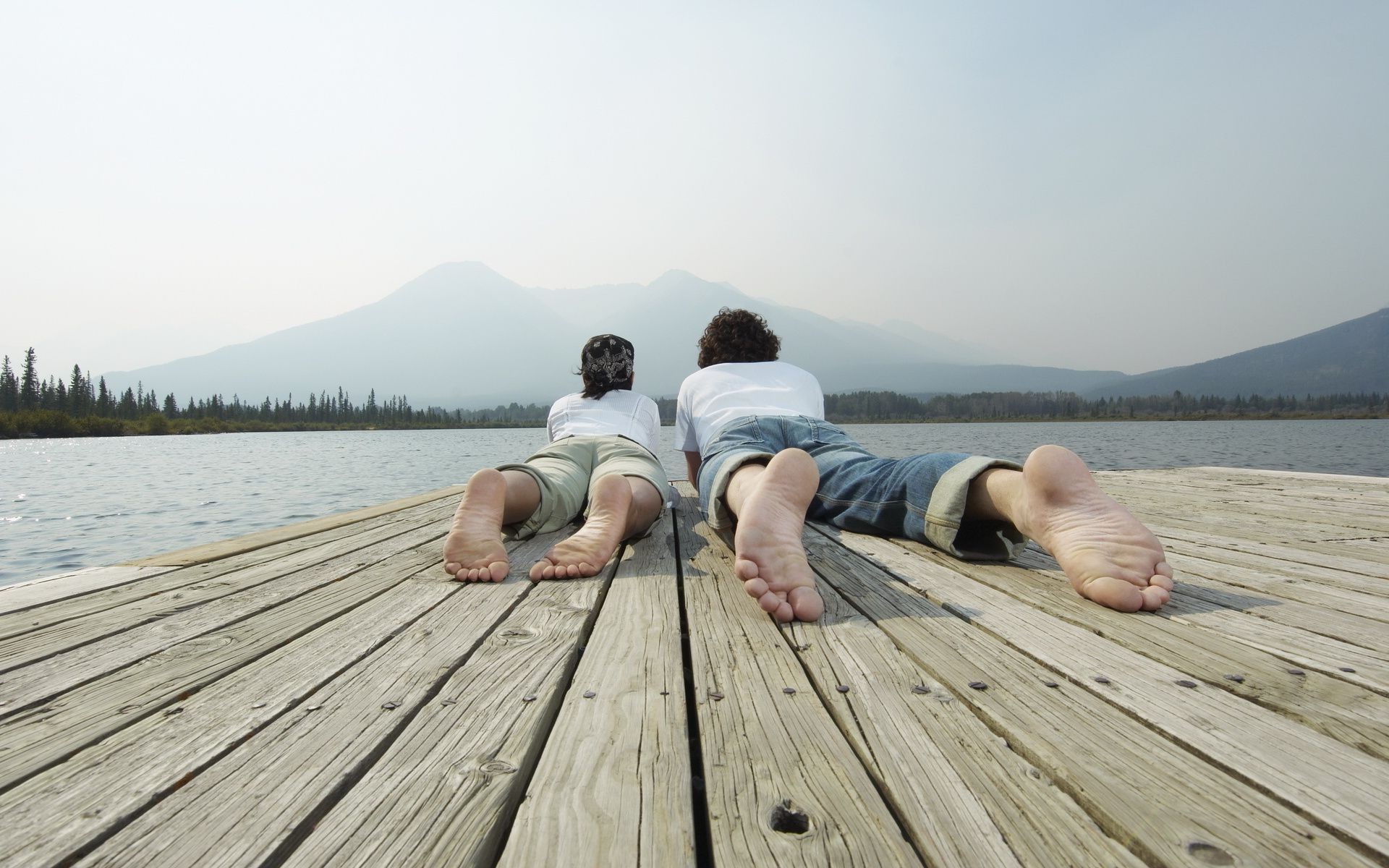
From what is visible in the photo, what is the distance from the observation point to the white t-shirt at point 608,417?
339 centimetres

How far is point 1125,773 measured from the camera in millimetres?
898

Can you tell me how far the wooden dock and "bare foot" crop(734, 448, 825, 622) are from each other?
0.25 feet

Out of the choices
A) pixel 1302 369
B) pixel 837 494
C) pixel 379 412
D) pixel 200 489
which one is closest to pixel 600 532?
pixel 837 494

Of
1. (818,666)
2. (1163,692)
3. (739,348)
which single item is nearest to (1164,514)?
(739,348)

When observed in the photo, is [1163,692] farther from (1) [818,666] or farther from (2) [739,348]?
(2) [739,348]

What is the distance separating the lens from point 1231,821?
78cm

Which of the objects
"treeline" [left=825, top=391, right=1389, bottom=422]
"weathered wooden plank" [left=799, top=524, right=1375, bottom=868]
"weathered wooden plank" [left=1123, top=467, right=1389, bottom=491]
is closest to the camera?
"weathered wooden plank" [left=799, top=524, right=1375, bottom=868]

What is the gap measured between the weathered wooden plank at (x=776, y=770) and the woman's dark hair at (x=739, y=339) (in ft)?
7.47

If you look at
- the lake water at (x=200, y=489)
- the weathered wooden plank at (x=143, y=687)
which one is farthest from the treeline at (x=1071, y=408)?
the weathered wooden plank at (x=143, y=687)

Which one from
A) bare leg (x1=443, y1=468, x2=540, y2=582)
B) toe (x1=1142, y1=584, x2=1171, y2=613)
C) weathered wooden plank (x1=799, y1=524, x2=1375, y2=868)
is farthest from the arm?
weathered wooden plank (x1=799, y1=524, x2=1375, y2=868)

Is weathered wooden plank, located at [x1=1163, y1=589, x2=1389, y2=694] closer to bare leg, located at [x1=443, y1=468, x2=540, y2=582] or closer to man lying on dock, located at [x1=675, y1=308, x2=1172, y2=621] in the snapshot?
man lying on dock, located at [x1=675, y1=308, x2=1172, y2=621]

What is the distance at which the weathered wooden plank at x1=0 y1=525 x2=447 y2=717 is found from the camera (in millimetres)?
1294

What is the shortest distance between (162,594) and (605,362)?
6.98ft

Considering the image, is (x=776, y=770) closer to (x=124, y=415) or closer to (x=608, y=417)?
(x=608, y=417)
